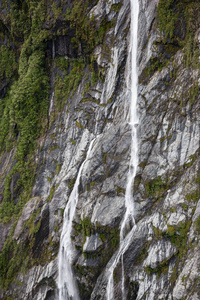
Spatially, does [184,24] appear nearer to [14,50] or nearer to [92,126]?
[92,126]

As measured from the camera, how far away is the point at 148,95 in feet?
45.3

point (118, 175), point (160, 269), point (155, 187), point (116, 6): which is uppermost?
point (116, 6)

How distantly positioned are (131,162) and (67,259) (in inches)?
218

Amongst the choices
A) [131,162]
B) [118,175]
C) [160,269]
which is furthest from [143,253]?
[131,162]

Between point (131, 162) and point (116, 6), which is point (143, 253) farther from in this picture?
point (116, 6)

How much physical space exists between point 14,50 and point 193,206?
58.6 feet

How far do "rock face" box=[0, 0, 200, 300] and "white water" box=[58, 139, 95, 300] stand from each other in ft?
1.03

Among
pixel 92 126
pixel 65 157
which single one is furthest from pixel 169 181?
pixel 65 157

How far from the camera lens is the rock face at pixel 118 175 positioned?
11406mm

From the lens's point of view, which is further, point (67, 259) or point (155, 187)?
point (67, 259)

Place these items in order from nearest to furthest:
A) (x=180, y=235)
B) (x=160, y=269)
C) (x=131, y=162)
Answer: (x=180, y=235), (x=160, y=269), (x=131, y=162)

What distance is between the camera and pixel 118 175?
1372cm

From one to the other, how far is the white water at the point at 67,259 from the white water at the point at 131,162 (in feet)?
7.43

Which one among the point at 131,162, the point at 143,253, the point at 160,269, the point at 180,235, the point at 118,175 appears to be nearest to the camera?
the point at 180,235
